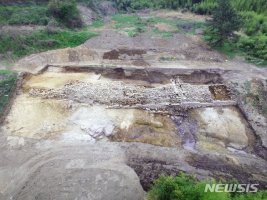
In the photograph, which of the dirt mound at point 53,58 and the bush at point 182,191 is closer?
the bush at point 182,191

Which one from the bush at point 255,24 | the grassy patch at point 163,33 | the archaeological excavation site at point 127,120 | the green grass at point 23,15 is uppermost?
the green grass at point 23,15

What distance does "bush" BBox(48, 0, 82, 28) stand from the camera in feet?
87.9

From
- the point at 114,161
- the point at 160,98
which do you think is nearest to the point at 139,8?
the point at 160,98

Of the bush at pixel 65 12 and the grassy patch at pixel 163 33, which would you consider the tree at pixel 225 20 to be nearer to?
the grassy patch at pixel 163 33

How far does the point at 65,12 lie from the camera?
88.6ft

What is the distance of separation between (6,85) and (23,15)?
30.8ft

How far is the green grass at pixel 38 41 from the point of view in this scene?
75.1ft

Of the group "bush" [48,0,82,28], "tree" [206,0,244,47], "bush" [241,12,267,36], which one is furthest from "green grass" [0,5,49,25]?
"bush" [241,12,267,36]

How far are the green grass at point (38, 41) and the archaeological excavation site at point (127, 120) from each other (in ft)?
2.35

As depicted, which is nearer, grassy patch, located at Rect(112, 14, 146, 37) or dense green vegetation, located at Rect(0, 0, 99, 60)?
dense green vegetation, located at Rect(0, 0, 99, 60)

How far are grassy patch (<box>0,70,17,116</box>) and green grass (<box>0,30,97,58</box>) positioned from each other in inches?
108

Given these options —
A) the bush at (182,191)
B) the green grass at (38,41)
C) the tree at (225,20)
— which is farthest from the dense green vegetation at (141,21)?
the bush at (182,191)

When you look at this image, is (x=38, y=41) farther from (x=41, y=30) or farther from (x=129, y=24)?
(x=129, y=24)

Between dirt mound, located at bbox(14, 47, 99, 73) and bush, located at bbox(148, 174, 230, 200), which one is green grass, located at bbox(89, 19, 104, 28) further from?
bush, located at bbox(148, 174, 230, 200)
